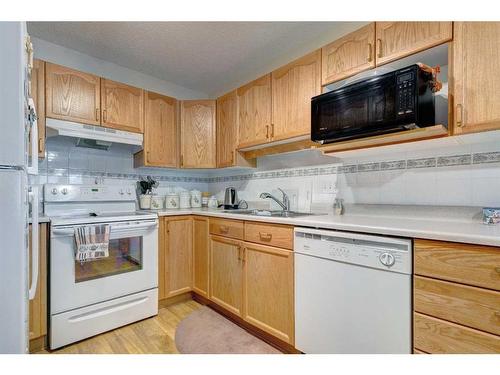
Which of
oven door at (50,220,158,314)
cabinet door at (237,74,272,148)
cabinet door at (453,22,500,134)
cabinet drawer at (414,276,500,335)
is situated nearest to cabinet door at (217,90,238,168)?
cabinet door at (237,74,272,148)

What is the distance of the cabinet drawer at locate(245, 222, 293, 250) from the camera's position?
65.1 inches

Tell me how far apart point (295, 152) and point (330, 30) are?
1.03 metres

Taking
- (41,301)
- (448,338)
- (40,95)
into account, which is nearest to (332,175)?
(448,338)

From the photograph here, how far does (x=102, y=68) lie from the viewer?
2568 millimetres

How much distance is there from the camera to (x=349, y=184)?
6.50ft

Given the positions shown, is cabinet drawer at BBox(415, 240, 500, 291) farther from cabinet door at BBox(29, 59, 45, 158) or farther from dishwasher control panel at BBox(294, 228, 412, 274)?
cabinet door at BBox(29, 59, 45, 158)

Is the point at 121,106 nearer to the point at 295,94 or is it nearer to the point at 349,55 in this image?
the point at 295,94

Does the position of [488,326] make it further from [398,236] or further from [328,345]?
[328,345]

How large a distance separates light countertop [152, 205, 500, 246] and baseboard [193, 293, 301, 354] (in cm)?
80

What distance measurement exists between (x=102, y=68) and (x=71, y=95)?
591 mm

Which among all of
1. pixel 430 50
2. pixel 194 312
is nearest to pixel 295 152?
pixel 430 50

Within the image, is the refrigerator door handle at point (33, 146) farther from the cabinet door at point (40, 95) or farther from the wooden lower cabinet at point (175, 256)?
the wooden lower cabinet at point (175, 256)

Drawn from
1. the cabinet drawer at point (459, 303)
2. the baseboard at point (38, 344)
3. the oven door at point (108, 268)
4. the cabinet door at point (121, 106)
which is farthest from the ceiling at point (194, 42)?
the baseboard at point (38, 344)

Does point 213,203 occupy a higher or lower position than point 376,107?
lower
